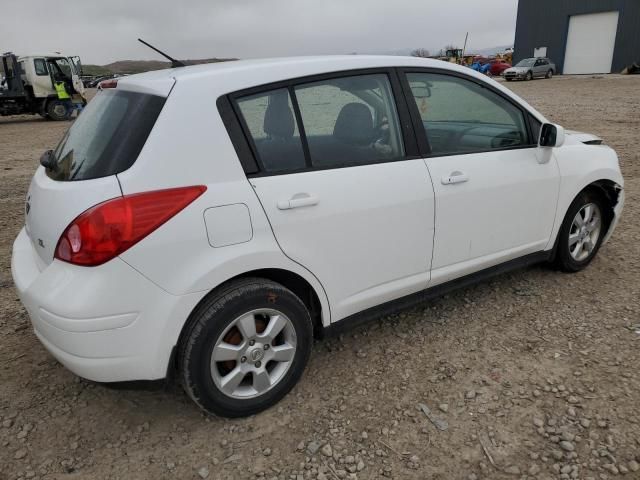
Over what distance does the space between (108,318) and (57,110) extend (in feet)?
63.5

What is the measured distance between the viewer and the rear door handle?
2.27 m

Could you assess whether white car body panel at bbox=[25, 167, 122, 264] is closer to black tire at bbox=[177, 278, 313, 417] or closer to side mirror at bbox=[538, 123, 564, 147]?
black tire at bbox=[177, 278, 313, 417]

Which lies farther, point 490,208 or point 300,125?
point 490,208

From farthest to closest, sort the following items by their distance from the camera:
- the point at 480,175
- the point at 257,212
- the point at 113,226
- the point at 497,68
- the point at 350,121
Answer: the point at 497,68, the point at 480,175, the point at 350,121, the point at 257,212, the point at 113,226

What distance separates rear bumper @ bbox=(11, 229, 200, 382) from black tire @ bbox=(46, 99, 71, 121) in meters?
18.9

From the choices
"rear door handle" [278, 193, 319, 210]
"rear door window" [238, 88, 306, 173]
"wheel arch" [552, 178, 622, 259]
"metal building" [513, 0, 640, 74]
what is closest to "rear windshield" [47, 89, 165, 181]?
"rear door window" [238, 88, 306, 173]

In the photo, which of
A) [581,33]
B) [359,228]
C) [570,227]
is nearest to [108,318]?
[359,228]

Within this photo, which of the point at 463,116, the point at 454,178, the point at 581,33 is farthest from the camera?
the point at 581,33

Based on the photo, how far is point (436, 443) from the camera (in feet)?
7.52

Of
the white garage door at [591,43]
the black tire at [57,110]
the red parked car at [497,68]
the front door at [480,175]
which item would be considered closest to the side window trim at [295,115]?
the front door at [480,175]

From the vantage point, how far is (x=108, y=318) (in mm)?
2008

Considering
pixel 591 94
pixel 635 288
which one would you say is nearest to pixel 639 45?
pixel 591 94

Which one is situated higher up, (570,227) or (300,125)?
(300,125)

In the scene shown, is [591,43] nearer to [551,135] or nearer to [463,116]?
[551,135]
